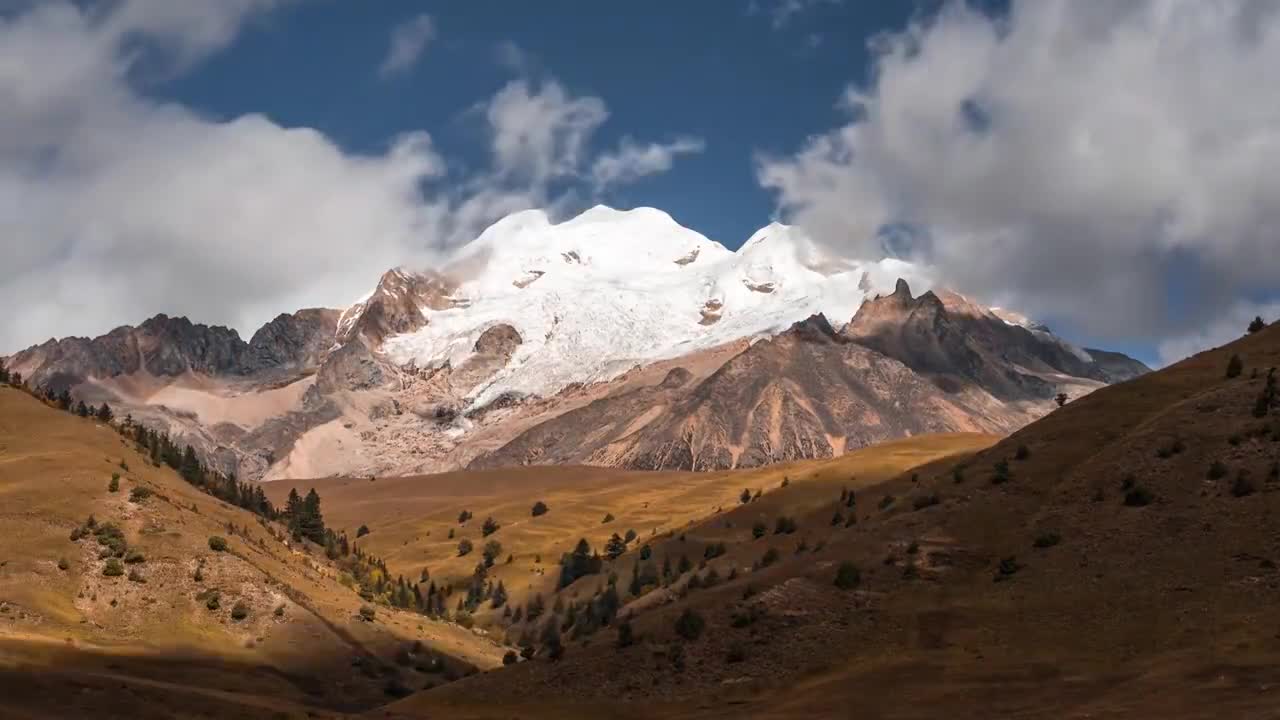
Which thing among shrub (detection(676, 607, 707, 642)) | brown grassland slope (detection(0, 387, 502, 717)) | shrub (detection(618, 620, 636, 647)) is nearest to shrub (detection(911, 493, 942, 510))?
shrub (detection(676, 607, 707, 642))

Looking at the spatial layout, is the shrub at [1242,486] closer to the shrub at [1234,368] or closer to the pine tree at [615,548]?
the shrub at [1234,368]

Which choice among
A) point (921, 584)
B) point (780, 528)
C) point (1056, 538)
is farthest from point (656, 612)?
point (780, 528)

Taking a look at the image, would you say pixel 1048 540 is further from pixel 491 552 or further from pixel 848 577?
pixel 491 552

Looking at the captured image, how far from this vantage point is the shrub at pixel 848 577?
211 ft

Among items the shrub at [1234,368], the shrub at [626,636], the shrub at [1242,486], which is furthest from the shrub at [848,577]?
the shrub at [1234,368]

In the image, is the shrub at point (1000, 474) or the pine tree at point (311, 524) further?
the pine tree at point (311, 524)

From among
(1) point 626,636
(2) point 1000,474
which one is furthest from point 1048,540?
(1) point 626,636

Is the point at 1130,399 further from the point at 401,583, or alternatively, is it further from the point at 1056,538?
the point at 401,583

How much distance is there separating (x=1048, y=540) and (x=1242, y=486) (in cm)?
917

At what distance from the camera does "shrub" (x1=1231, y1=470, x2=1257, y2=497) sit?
62250 millimetres

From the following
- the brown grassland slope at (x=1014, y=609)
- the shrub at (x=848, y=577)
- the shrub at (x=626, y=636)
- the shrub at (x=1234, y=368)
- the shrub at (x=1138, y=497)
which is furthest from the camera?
the shrub at (x=1234, y=368)

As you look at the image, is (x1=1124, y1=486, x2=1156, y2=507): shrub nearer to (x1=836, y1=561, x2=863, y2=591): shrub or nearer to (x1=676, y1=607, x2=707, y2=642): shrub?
(x1=836, y1=561, x2=863, y2=591): shrub

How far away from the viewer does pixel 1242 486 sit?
6247 cm

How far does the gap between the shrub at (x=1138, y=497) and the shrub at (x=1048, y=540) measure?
4.10 meters
